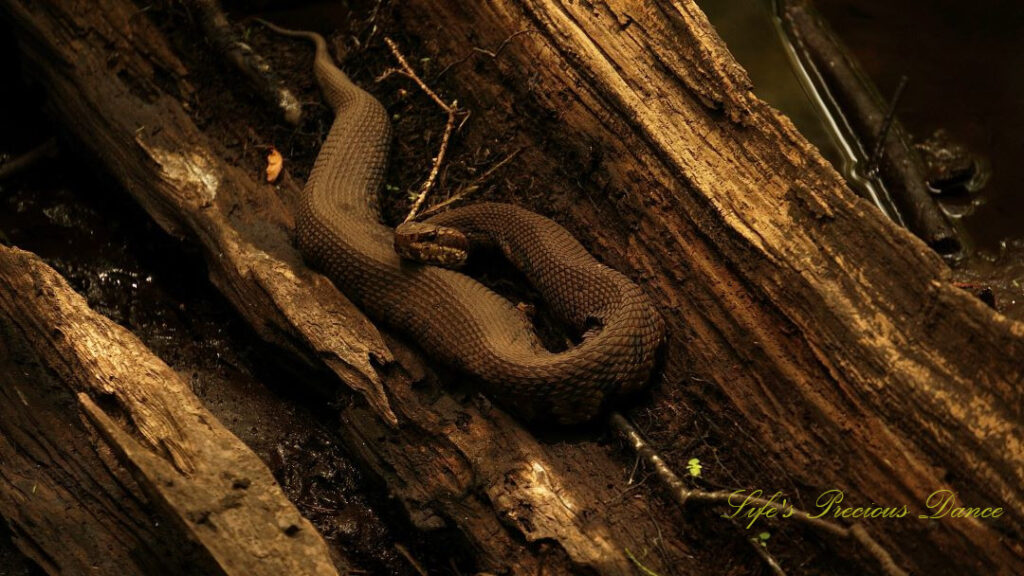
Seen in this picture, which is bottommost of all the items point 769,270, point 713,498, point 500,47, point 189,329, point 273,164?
point 713,498

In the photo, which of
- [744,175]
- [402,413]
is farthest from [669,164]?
[402,413]

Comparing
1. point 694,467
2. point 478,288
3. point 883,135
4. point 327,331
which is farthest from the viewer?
point 883,135

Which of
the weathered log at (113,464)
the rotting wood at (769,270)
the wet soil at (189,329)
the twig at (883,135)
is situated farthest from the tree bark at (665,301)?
the twig at (883,135)

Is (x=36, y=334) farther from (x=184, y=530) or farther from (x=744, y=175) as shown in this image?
(x=744, y=175)

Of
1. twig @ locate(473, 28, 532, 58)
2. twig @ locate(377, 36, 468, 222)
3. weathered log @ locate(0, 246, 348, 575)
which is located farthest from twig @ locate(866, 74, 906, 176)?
weathered log @ locate(0, 246, 348, 575)

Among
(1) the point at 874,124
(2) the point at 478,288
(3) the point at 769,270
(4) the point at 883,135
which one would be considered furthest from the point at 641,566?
(1) the point at 874,124

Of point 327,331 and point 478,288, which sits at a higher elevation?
point 478,288

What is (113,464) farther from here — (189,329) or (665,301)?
(665,301)

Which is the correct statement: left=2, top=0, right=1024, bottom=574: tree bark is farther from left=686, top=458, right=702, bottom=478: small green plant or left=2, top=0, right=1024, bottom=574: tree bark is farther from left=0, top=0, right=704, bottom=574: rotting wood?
left=686, top=458, right=702, bottom=478: small green plant
